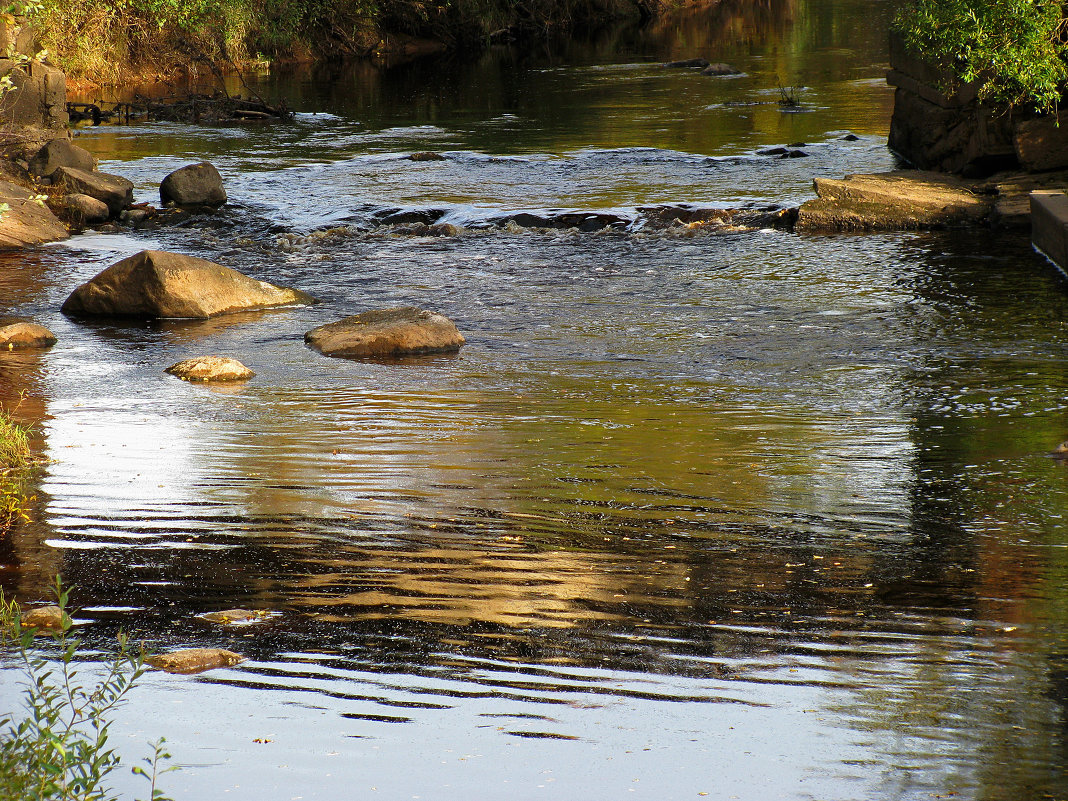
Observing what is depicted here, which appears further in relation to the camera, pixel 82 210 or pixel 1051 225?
pixel 82 210

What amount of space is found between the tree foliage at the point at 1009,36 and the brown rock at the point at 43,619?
1186 cm

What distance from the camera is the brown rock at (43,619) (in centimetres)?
437

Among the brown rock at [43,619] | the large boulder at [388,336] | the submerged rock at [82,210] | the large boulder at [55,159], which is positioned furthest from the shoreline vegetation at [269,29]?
the brown rock at [43,619]

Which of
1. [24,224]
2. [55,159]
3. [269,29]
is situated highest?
[269,29]

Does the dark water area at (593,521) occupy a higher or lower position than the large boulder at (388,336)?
lower

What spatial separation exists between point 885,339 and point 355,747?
7.54 m

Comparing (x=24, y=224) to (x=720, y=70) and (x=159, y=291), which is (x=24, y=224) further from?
(x=720, y=70)

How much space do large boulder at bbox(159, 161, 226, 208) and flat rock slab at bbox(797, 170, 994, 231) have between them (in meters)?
9.01

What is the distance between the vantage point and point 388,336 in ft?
32.9

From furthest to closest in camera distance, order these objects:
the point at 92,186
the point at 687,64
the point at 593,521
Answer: the point at 687,64
the point at 92,186
the point at 593,521

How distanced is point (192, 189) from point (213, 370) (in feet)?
31.5

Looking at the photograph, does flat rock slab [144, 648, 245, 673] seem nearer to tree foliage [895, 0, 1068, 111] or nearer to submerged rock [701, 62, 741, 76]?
tree foliage [895, 0, 1068, 111]

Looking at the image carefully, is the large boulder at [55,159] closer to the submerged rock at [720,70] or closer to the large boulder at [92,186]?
the large boulder at [92,186]

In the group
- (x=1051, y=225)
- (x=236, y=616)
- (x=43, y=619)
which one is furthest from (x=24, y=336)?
(x=1051, y=225)
